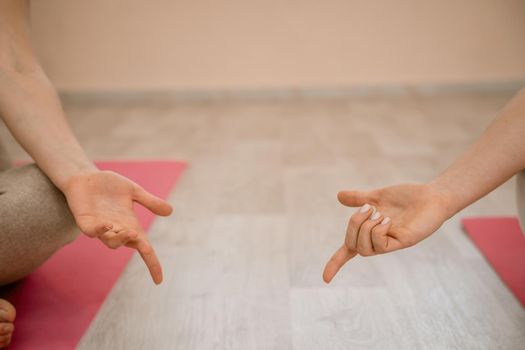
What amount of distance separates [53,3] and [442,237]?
2.71 meters

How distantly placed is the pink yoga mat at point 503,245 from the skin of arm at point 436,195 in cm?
40

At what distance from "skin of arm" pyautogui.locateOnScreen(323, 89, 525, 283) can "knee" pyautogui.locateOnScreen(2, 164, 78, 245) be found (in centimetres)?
59

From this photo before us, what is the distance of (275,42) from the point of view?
3.22 meters

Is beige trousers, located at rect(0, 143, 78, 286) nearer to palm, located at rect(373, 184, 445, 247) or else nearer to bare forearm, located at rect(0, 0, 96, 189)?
bare forearm, located at rect(0, 0, 96, 189)

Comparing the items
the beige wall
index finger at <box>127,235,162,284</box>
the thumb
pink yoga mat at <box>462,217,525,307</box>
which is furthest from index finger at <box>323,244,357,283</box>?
the beige wall

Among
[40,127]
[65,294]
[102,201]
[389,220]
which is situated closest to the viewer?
[389,220]

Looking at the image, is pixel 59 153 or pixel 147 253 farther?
pixel 59 153

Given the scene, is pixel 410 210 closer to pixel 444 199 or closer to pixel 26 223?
pixel 444 199

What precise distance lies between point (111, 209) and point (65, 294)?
388 millimetres

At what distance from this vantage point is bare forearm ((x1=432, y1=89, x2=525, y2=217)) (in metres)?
0.98

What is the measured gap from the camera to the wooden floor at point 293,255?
1.13 meters

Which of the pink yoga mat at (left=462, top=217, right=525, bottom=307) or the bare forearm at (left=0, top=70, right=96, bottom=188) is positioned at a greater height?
the bare forearm at (left=0, top=70, right=96, bottom=188)

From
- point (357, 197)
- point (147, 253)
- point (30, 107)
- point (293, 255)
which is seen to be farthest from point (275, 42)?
point (147, 253)

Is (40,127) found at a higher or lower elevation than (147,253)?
higher
